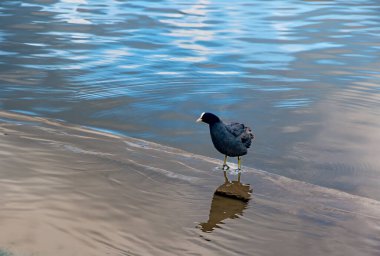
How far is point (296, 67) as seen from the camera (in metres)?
15.4

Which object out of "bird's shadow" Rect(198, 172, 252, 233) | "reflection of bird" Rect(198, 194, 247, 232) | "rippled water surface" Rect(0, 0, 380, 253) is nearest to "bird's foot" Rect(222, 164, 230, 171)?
"bird's shadow" Rect(198, 172, 252, 233)

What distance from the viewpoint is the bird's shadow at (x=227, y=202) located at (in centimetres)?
686

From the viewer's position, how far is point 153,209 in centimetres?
691

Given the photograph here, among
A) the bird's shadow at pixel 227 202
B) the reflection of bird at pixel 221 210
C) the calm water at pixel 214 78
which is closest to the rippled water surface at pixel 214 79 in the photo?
the calm water at pixel 214 78

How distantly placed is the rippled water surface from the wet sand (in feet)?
3.05

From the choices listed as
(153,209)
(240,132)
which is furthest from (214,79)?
(153,209)

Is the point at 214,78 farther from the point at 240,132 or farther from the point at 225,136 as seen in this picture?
the point at 225,136

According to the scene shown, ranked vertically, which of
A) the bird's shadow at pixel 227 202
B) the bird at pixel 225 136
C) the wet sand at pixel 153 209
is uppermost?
the bird at pixel 225 136

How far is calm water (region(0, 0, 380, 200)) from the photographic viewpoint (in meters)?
10.4

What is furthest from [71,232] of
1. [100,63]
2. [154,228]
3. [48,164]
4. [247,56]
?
[247,56]

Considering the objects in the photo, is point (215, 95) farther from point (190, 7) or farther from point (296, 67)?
point (190, 7)

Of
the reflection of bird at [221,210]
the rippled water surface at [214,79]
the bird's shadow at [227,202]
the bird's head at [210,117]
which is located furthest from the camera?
the rippled water surface at [214,79]

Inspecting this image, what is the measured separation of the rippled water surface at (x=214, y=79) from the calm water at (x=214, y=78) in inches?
1.2

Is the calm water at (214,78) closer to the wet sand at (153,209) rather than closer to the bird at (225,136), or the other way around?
the bird at (225,136)
